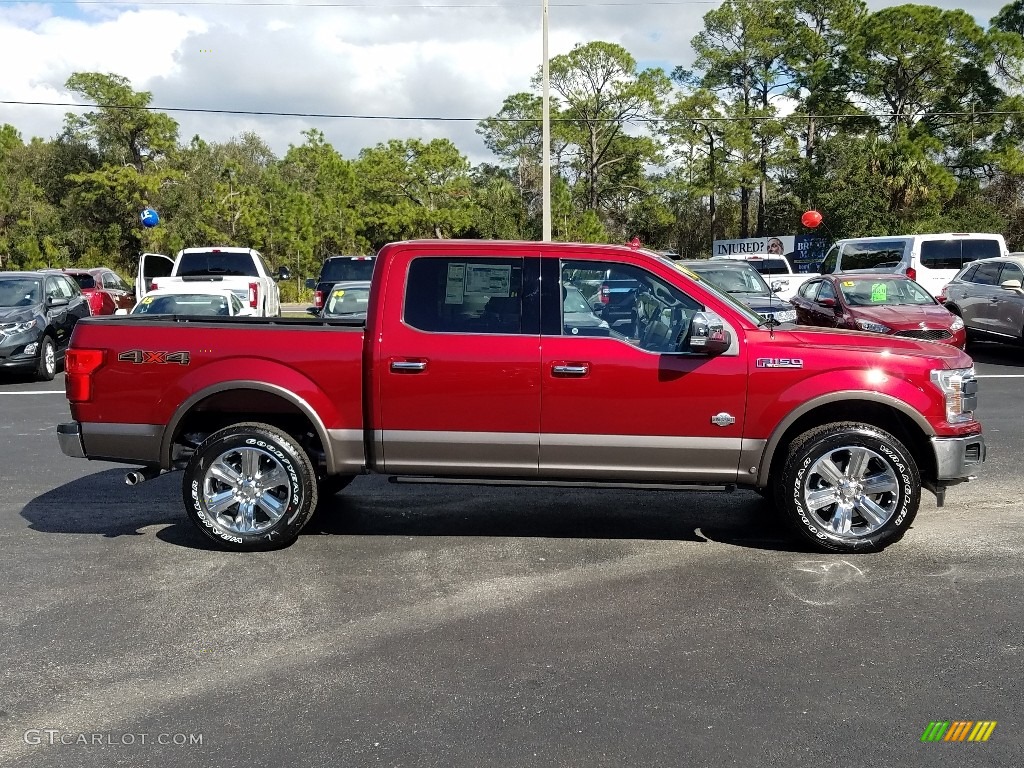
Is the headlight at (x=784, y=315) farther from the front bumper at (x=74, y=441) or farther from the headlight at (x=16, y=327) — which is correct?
the headlight at (x=16, y=327)

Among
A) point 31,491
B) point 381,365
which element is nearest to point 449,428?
point 381,365

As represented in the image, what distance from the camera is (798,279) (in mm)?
21891

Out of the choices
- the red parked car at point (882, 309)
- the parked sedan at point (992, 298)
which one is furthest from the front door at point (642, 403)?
the parked sedan at point (992, 298)

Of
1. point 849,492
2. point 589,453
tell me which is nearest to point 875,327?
point 849,492

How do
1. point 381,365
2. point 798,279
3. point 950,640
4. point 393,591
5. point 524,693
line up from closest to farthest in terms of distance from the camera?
1. point 524,693
2. point 950,640
3. point 393,591
4. point 381,365
5. point 798,279

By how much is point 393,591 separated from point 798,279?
18.3 meters

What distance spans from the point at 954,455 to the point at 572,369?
2316 mm

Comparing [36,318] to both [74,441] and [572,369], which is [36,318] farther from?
[572,369]

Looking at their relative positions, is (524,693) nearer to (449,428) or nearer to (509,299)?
(449,428)

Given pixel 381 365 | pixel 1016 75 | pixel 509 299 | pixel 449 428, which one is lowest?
pixel 449 428

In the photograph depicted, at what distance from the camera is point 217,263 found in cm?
1878

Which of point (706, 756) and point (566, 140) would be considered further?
point (566, 140)

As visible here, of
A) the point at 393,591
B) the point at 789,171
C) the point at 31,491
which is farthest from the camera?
the point at 789,171

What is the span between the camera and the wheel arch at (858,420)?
5738 millimetres
